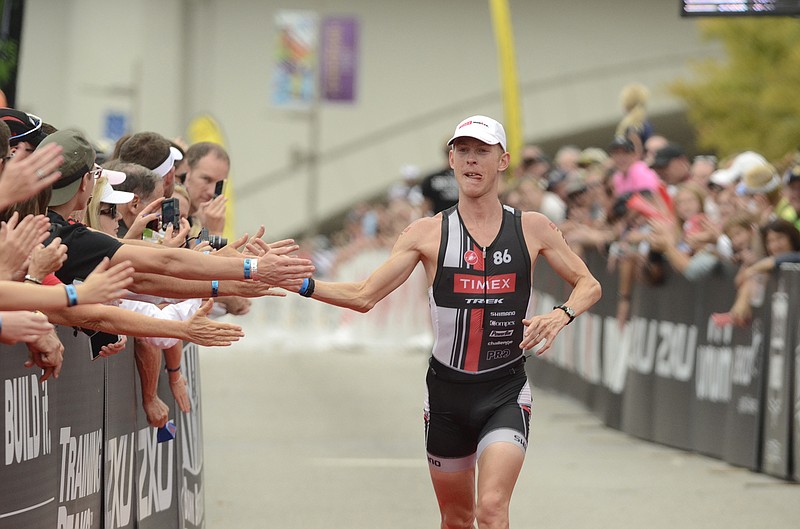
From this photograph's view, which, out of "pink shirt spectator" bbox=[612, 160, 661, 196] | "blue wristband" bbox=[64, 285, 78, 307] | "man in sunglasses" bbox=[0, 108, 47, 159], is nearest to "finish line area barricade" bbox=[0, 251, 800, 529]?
"blue wristband" bbox=[64, 285, 78, 307]

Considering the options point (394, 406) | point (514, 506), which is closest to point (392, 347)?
point (394, 406)

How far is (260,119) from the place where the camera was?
5156cm

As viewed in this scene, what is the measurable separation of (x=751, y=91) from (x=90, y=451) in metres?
35.7

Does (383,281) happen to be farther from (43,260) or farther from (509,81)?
(509,81)

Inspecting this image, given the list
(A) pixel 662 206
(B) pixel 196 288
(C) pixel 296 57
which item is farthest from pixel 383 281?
(C) pixel 296 57

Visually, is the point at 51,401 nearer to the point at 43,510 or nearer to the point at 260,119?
the point at 43,510

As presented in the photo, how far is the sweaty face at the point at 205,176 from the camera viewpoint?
945 cm

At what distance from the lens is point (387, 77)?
2067 inches

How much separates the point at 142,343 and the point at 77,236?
125 centimetres

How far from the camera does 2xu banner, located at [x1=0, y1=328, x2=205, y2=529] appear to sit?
5742 mm

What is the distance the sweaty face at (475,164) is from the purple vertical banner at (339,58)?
122ft

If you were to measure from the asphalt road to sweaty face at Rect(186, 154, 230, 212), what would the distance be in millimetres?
2036

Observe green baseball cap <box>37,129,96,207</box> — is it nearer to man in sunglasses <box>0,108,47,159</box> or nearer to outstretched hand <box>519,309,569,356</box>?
man in sunglasses <box>0,108,47,159</box>

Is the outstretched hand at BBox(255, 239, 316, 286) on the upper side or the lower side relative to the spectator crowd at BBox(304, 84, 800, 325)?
lower
